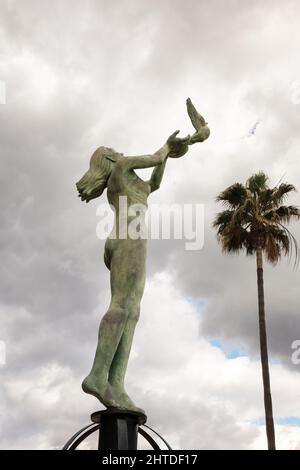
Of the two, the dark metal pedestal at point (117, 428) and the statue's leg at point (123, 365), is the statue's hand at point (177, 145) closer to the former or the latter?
the statue's leg at point (123, 365)

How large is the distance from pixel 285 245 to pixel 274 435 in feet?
A: 19.6

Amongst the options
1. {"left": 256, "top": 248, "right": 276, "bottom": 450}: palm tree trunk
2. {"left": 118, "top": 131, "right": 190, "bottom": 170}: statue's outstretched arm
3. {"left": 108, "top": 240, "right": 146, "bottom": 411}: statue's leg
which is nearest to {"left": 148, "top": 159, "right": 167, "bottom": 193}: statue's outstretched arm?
{"left": 118, "top": 131, "right": 190, "bottom": 170}: statue's outstretched arm

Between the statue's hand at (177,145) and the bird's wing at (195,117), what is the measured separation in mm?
308

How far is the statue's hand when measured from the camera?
28.3ft

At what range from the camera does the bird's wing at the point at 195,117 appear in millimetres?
8888

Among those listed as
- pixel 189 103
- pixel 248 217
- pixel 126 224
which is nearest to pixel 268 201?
pixel 248 217

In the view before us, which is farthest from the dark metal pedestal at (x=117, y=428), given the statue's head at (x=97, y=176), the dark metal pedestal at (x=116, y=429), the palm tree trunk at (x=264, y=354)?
the palm tree trunk at (x=264, y=354)

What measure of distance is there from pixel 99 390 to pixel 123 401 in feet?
1.12

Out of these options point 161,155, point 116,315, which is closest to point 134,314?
point 116,315

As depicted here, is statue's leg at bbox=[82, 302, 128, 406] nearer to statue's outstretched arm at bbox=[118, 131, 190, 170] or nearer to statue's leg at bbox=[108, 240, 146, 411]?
statue's leg at bbox=[108, 240, 146, 411]

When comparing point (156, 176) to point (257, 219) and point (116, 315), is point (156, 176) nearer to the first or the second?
point (116, 315)
